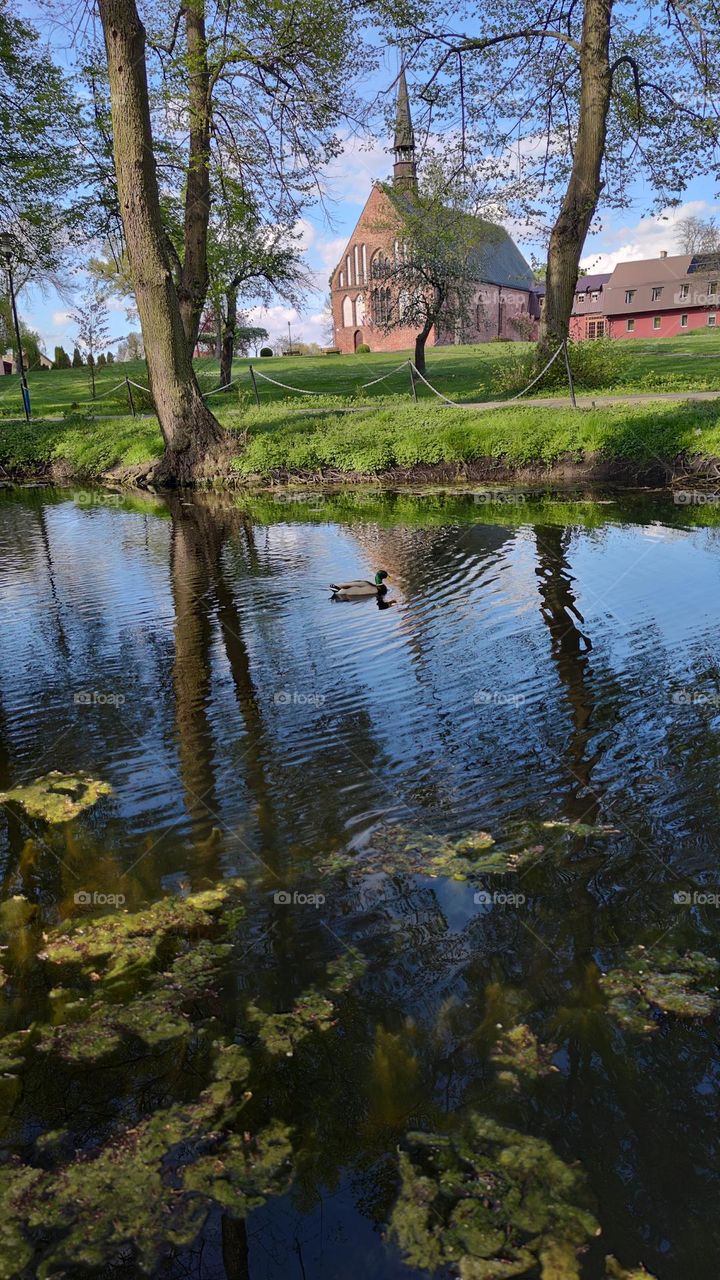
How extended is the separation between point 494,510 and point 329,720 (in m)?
8.83

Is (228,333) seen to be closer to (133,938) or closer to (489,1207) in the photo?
(133,938)

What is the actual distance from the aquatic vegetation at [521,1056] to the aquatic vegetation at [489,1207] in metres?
0.24

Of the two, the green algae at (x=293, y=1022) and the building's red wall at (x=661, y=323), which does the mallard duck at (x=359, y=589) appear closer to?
the green algae at (x=293, y=1022)

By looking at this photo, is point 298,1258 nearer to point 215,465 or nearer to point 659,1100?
point 659,1100

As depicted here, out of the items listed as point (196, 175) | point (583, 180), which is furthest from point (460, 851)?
point (583, 180)

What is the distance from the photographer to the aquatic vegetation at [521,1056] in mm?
3041

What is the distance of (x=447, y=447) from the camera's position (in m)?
17.3

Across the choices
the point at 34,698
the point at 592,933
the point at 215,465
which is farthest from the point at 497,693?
the point at 215,465

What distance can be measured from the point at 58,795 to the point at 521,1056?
10.9 ft

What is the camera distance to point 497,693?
6602 millimetres

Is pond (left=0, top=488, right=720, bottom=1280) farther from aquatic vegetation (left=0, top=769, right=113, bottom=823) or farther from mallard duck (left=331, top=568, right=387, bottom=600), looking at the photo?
mallard duck (left=331, top=568, right=387, bottom=600)

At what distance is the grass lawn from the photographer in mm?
23719

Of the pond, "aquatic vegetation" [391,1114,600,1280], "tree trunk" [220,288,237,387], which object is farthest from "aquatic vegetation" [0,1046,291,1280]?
"tree trunk" [220,288,237,387]

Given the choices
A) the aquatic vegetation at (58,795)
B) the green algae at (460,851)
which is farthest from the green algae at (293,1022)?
the aquatic vegetation at (58,795)
